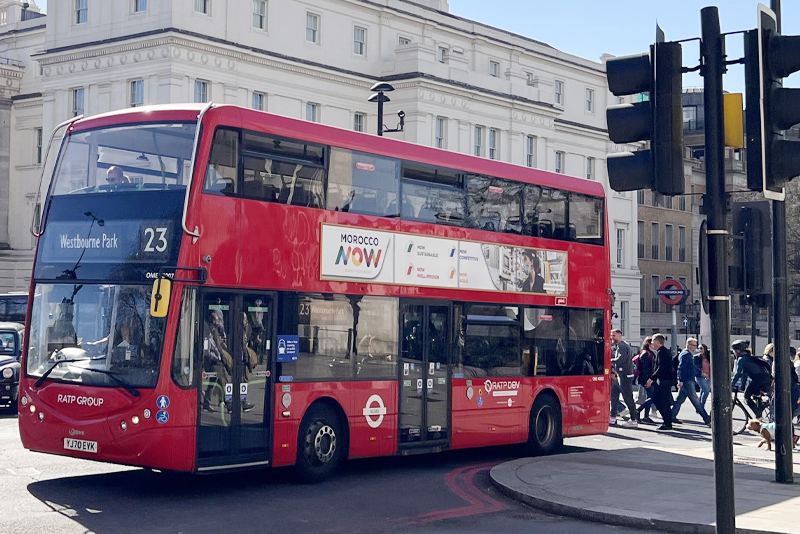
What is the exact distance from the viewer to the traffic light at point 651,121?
758 cm

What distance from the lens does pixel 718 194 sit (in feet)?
25.5

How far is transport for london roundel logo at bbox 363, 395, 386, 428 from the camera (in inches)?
564

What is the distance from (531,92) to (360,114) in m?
11.9

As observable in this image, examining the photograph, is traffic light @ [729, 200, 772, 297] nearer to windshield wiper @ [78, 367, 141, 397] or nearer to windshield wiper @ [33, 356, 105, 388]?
windshield wiper @ [78, 367, 141, 397]

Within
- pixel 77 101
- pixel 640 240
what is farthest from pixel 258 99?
pixel 640 240

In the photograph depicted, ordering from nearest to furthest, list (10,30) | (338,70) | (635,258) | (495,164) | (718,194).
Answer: (718,194), (495,164), (338,70), (10,30), (635,258)

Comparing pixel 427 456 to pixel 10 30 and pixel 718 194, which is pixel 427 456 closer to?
pixel 718 194

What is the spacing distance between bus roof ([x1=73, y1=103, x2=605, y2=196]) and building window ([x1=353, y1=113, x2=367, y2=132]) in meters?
45.3

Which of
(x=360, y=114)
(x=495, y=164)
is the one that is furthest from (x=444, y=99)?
(x=495, y=164)

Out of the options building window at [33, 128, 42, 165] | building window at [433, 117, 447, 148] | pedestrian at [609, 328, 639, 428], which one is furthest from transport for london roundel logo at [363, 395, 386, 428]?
building window at [33, 128, 42, 165]

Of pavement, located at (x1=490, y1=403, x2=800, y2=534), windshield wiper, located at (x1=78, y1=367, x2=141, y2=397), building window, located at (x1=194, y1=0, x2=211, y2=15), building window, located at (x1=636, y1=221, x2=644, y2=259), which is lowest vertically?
pavement, located at (x1=490, y1=403, x2=800, y2=534)

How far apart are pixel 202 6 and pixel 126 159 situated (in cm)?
4412

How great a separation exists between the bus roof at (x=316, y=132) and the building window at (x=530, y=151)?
170 feet

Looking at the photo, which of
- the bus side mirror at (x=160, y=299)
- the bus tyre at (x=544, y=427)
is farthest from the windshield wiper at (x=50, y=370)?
the bus tyre at (x=544, y=427)
